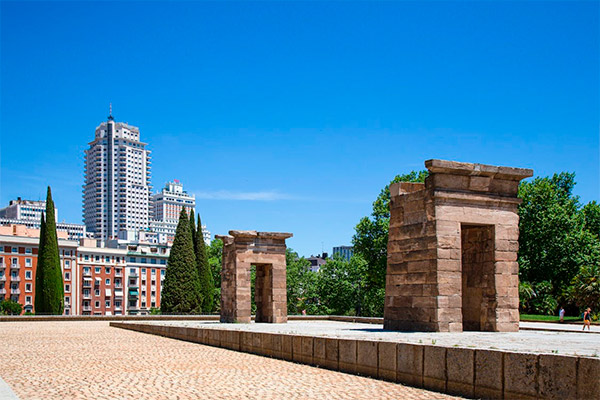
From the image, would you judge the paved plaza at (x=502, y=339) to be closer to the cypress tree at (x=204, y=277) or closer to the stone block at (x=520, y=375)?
the stone block at (x=520, y=375)

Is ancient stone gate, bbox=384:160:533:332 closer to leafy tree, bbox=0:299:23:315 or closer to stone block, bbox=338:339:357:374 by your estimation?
stone block, bbox=338:339:357:374

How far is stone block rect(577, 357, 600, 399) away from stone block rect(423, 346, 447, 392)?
225cm

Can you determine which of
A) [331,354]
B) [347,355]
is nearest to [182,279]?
[331,354]

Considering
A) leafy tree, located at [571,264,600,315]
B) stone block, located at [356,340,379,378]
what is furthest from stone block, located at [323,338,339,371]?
leafy tree, located at [571,264,600,315]

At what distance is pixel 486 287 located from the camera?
15.5m

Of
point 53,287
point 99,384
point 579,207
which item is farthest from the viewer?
point 53,287

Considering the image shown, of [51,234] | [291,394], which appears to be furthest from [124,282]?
[291,394]

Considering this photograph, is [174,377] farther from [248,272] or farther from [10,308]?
[10,308]

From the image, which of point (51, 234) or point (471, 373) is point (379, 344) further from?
point (51, 234)

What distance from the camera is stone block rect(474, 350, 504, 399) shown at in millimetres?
8152

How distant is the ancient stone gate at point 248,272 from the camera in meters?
27.5

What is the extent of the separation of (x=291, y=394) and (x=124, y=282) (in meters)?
94.9

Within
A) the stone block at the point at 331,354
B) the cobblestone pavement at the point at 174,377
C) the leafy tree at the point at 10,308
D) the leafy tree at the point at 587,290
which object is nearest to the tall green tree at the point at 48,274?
the leafy tree at the point at 10,308

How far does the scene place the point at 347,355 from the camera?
37.7ft
